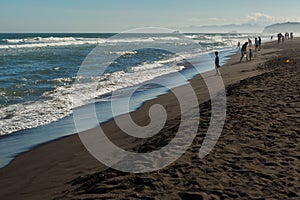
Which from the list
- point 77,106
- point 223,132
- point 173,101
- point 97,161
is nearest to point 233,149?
point 223,132

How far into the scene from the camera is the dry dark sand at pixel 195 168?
14.8ft

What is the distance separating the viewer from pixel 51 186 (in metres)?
5.41

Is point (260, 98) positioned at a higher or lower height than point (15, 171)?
higher

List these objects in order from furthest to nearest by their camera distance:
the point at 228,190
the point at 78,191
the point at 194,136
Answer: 1. the point at 194,136
2. the point at 78,191
3. the point at 228,190

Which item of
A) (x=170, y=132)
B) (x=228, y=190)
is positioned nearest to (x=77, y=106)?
(x=170, y=132)

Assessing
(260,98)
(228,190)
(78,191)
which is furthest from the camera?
(260,98)

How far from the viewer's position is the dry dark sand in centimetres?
450

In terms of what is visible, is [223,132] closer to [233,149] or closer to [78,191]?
[233,149]

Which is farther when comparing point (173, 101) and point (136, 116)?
point (173, 101)

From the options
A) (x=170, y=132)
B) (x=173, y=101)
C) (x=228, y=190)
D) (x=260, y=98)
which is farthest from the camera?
(x=173, y=101)

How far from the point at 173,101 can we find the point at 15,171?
6.55 meters

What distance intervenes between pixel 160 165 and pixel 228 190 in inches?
55.8

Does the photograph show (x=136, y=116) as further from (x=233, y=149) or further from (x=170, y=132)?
(x=233, y=149)

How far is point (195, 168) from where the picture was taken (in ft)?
17.1
